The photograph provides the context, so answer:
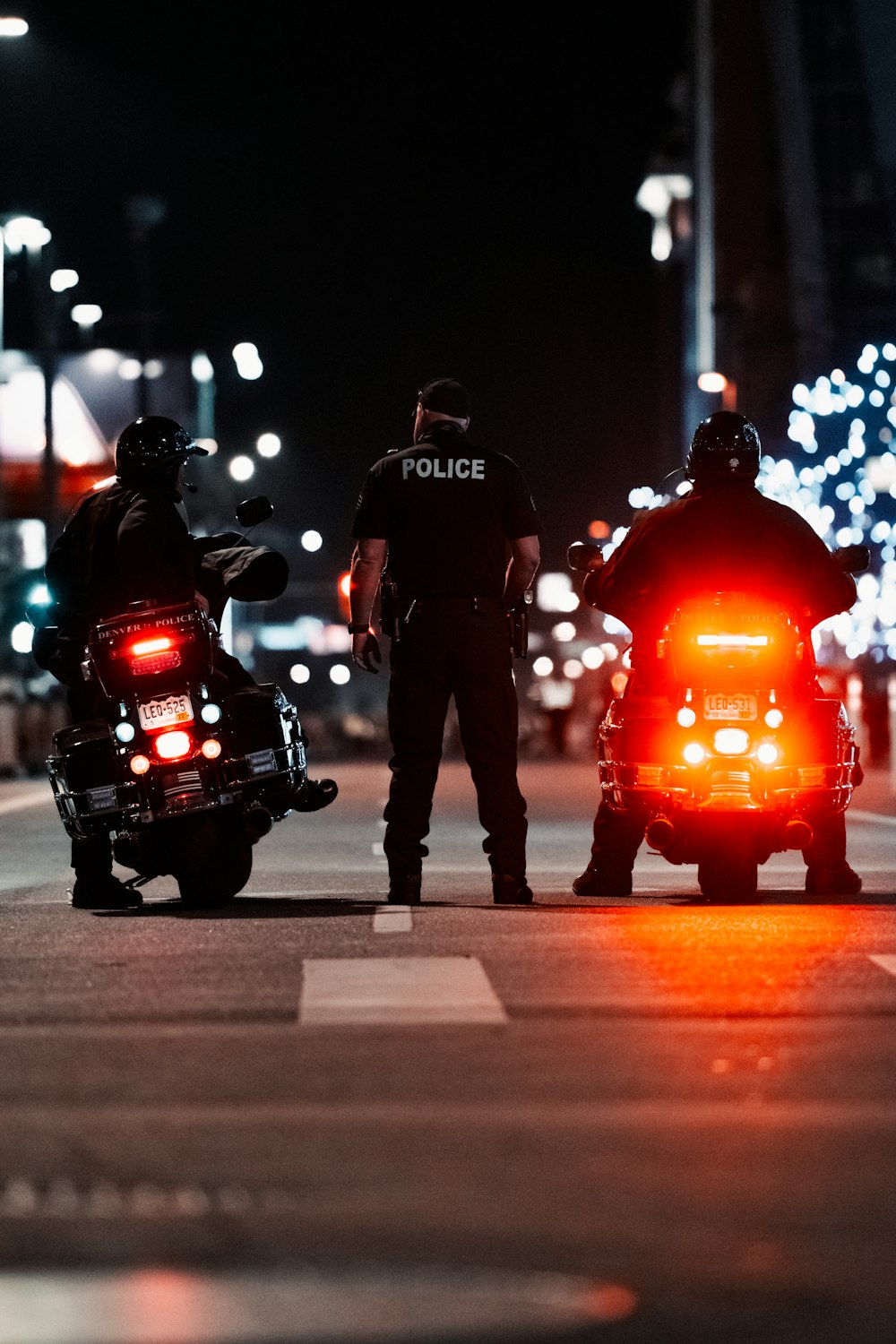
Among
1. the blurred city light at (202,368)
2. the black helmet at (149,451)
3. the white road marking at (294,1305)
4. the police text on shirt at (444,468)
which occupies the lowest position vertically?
the white road marking at (294,1305)

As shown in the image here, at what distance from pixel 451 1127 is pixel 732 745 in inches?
194

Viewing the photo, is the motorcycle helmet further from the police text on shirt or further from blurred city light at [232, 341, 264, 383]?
blurred city light at [232, 341, 264, 383]

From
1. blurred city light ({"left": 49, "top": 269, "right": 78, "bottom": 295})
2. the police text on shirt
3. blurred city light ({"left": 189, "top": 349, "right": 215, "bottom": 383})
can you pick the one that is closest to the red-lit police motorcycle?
the police text on shirt

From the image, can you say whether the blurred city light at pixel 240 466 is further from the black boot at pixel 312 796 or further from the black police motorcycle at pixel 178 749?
the black police motorcycle at pixel 178 749

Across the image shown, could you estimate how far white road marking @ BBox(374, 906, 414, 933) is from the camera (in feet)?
30.6

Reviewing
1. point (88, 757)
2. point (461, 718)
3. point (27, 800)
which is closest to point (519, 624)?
point (461, 718)

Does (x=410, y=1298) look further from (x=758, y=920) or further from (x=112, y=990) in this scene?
(x=758, y=920)

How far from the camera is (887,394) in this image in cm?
6103

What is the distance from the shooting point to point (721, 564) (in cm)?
1070

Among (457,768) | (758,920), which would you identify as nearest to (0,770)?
(457,768)

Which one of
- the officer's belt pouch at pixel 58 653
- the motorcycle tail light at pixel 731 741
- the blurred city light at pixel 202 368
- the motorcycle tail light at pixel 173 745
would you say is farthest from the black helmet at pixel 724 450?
the blurred city light at pixel 202 368

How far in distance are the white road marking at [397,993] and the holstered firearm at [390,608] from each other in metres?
2.63

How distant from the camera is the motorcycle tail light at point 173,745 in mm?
10453

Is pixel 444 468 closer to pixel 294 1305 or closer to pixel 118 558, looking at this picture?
pixel 118 558
